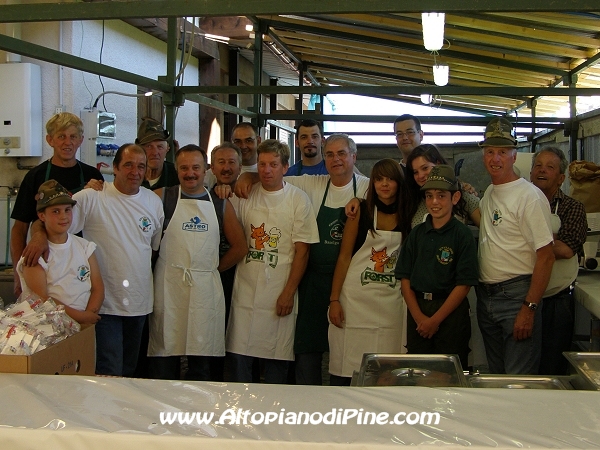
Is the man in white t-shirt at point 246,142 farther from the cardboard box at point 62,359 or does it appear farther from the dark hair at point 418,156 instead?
the cardboard box at point 62,359


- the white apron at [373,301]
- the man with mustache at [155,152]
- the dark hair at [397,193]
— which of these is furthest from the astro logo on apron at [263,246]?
the man with mustache at [155,152]

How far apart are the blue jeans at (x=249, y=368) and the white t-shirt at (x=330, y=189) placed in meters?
0.89

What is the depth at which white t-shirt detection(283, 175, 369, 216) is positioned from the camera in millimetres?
3758

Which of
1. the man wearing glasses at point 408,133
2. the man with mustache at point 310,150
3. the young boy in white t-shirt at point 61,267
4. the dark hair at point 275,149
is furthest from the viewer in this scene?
the man with mustache at point 310,150

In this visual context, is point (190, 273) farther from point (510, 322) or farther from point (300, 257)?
point (510, 322)

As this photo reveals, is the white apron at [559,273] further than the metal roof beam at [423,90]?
No

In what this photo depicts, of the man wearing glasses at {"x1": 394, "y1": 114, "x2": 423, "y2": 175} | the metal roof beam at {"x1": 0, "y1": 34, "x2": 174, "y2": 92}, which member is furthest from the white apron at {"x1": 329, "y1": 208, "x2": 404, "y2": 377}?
the metal roof beam at {"x1": 0, "y1": 34, "x2": 174, "y2": 92}

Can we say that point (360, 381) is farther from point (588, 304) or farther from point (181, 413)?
point (588, 304)

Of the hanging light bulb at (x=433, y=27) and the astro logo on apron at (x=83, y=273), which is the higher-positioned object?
the hanging light bulb at (x=433, y=27)

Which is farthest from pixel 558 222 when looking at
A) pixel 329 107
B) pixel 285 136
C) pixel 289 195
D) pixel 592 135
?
pixel 329 107

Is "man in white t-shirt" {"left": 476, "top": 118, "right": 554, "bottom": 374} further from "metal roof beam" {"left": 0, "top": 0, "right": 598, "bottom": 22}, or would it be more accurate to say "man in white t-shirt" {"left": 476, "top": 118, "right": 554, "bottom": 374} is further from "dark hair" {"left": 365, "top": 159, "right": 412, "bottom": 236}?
"metal roof beam" {"left": 0, "top": 0, "right": 598, "bottom": 22}

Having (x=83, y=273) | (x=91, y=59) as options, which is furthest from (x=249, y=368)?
(x=91, y=59)

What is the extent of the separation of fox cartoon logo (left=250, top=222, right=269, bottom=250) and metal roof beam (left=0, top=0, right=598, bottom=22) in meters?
1.47

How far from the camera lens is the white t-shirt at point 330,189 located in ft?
12.3
